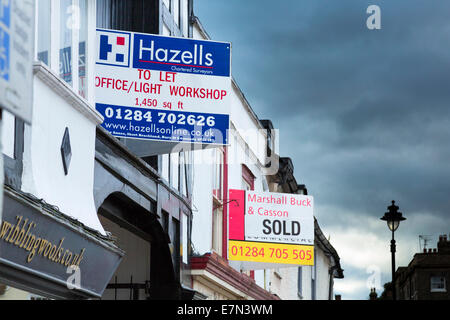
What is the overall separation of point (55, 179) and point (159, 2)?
23.7ft

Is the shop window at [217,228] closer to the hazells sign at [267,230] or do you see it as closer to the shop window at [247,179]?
the hazells sign at [267,230]

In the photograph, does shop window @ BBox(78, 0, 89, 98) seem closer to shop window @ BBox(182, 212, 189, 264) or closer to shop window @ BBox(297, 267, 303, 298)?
shop window @ BBox(182, 212, 189, 264)

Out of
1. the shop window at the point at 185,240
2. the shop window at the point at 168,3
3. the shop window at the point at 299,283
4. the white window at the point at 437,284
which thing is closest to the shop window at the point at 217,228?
the shop window at the point at 185,240

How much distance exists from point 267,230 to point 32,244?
12982 mm

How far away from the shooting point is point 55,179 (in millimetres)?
8852

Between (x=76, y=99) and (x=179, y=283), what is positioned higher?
(x=76, y=99)

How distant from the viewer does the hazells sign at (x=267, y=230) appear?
20.7m

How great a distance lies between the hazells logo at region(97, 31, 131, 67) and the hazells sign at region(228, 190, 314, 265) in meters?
9.29

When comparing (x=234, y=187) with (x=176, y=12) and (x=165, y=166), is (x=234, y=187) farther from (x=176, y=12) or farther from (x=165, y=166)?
(x=165, y=166)

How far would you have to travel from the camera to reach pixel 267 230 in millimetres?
20766

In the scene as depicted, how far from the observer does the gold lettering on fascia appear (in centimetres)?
757

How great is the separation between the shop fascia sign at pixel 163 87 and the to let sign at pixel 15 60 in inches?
341
